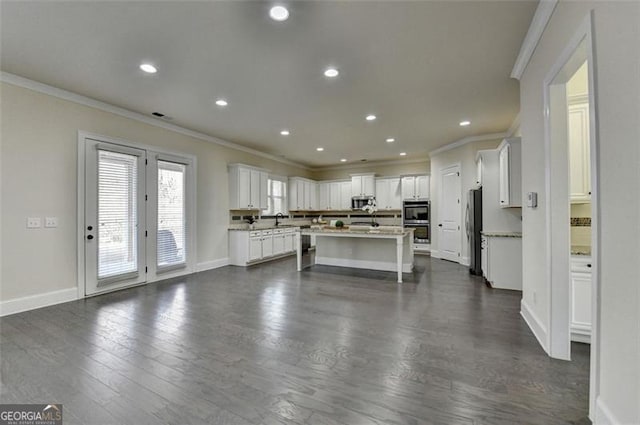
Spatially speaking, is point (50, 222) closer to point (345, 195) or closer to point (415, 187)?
point (345, 195)

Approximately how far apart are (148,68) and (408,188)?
7104 millimetres

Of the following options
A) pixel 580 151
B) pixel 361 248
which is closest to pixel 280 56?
pixel 580 151

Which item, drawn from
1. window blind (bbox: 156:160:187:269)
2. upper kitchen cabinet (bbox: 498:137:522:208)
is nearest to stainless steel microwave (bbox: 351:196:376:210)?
upper kitchen cabinet (bbox: 498:137:522:208)

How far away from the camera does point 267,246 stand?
6.92 m

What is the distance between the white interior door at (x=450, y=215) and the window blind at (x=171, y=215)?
6.20 meters

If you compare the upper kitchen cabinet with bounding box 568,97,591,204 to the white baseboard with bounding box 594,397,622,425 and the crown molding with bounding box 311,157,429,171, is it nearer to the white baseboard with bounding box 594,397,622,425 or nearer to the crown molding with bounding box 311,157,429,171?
the white baseboard with bounding box 594,397,622,425

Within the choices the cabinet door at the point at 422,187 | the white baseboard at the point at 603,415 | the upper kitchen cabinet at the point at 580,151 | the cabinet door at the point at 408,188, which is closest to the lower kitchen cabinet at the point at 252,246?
the cabinet door at the point at 408,188

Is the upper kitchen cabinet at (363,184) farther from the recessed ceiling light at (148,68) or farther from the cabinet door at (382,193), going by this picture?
the recessed ceiling light at (148,68)

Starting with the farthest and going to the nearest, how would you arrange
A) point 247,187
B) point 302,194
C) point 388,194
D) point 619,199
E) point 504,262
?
1. point 302,194
2. point 388,194
3. point 247,187
4. point 504,262
5. point 619,199

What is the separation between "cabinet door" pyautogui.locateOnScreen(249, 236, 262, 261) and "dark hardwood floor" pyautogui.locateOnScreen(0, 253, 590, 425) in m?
2.45

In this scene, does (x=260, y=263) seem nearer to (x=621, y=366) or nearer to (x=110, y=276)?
(x=110, y=276)

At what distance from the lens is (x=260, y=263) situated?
671cm

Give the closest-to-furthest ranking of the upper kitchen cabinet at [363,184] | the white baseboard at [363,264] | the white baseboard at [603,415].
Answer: the white baseboard at [603,415] → the white baseboard at [363,264] → the upper kitchen cabinet at [363,184]

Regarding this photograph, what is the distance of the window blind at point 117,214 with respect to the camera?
4.22 meters
